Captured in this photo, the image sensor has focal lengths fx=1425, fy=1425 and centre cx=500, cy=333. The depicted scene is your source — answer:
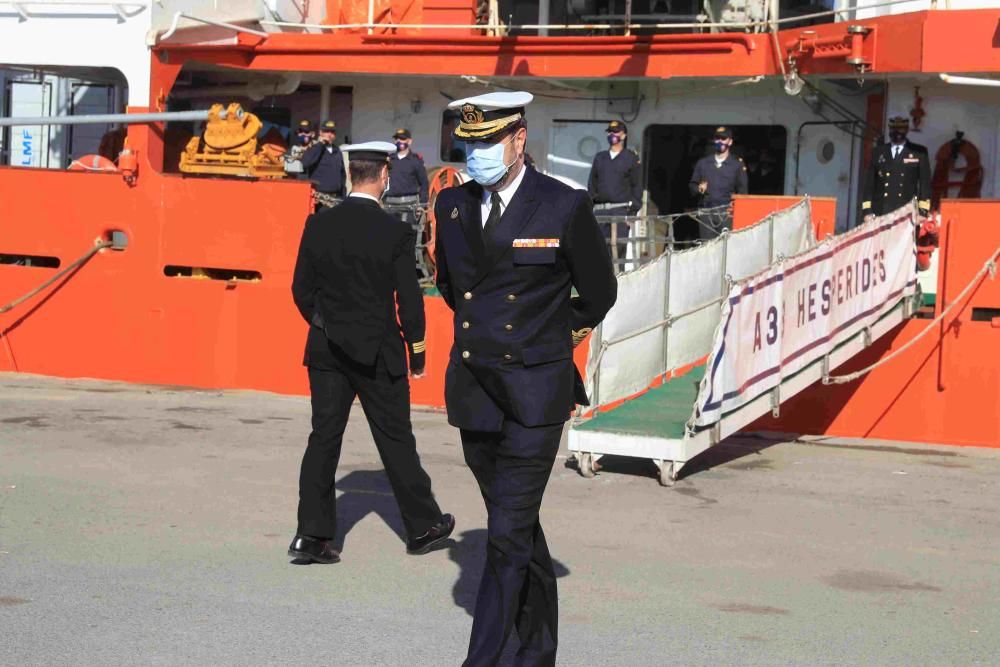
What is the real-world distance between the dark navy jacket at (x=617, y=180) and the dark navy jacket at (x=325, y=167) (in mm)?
2596

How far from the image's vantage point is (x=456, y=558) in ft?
22.6

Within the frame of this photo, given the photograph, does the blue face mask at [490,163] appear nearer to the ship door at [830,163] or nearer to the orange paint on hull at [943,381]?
the orange paint on hull at [943,381]

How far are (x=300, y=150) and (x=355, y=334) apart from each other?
8.90 metres

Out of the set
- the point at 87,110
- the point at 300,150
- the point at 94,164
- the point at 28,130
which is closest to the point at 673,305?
the point at 300,150

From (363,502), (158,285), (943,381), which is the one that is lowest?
(363,502)

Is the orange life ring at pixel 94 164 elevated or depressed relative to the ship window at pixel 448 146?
depressed

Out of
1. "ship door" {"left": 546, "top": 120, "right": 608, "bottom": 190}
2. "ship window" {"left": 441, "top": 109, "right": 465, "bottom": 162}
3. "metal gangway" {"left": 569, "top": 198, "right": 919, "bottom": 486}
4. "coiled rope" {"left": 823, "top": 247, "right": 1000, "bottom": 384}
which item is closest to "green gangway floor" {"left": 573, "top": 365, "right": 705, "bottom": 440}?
"metal gangway" {"left": 569, "top": 198, "right": 919, "bottom": 486}

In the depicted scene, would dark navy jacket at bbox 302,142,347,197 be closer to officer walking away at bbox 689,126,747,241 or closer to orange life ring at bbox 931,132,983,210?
officer walking away at bbox 689,126,747,241

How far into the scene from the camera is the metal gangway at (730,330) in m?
8.84

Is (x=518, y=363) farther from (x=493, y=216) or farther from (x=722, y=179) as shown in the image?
(x=722, y=179)

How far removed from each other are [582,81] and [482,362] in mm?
10209

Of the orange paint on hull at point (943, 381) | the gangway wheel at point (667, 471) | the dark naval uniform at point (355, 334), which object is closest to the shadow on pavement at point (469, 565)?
the dark naval uniform at point (355, 334)

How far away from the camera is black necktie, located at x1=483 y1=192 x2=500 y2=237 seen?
16.6 ft

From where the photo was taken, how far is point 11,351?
43.3 feet
